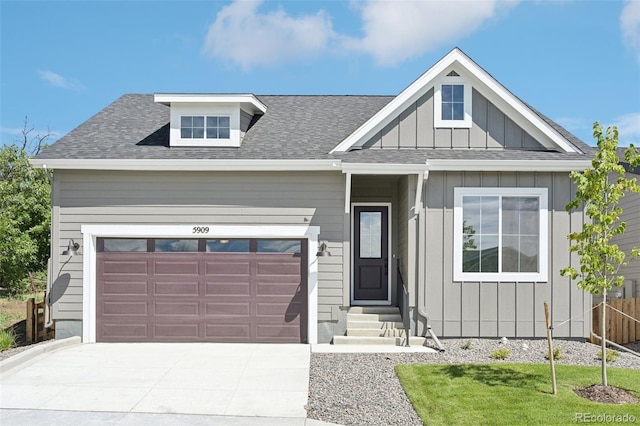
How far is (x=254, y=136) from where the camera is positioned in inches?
538

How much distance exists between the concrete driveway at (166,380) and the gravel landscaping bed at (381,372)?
323 mm

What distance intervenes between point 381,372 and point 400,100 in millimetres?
5627

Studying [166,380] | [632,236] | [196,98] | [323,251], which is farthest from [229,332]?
[632,236]

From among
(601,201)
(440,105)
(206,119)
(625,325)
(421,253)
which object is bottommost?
(625,325)

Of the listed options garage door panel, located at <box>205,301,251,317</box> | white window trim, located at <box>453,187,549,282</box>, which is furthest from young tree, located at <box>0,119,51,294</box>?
white window trim, located at <box>453,187,549,282</box>

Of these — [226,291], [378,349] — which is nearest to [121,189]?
[226,291]

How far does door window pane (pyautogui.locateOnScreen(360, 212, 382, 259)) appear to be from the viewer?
1420 centimetres

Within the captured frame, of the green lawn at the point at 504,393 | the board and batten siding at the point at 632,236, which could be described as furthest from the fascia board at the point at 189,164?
the board and batten siding at the point at 632,236

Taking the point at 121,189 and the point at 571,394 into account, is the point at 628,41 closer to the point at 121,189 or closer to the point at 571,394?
the point at 571,394

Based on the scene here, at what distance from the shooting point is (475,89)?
12492 mm

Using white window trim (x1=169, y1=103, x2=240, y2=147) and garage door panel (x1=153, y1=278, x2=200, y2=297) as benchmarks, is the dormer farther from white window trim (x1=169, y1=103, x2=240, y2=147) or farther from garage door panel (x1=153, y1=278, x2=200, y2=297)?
garage door panel (x1=153, y1=278, x2=200, y2=297)

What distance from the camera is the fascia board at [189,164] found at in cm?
1195

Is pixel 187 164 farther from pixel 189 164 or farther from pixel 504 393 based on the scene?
pixel 504 393

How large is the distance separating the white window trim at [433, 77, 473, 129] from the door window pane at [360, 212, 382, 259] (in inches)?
109
